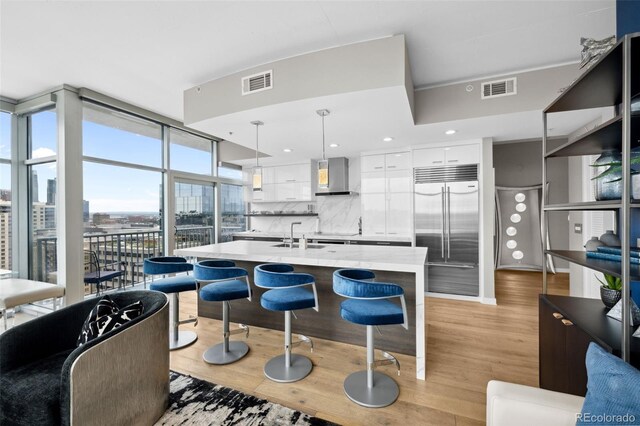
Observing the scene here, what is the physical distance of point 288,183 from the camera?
5836mm

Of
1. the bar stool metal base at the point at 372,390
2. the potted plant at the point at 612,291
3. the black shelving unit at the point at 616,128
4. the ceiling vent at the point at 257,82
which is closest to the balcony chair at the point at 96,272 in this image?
the ceiling vent at the point at 257,82

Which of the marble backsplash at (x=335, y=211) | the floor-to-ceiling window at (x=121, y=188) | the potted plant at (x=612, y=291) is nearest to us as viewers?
the potted plant at (x=612, y=291)

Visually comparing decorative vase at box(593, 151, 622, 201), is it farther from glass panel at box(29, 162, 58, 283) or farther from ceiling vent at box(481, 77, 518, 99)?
glass panel at box(29, 162, 58, 283)

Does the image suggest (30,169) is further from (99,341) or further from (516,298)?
(516,298)

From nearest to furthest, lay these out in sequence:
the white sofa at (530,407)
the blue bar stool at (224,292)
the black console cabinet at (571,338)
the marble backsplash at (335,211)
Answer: the white sofa at (530,407)
the black console cabinet at (571,338)
the blue bar stool at (224,292)
the marble backsplash at (335,211)

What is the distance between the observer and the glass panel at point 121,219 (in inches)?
154

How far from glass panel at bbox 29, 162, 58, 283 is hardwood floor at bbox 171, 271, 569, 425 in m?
2.48

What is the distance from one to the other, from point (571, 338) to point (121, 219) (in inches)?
206

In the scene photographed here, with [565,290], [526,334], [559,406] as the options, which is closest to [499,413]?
[559,406]

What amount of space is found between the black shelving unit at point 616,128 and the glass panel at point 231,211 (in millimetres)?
5604

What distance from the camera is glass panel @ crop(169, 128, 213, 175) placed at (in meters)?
4.93

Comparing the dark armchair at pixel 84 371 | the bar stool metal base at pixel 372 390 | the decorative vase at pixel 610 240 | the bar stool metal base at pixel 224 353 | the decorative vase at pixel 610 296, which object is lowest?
the bar stool metal base at pixel 372 390

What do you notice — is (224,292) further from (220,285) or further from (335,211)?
(335,211)

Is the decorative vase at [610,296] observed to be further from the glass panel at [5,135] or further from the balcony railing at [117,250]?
the glass panel at [5,135]
